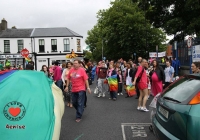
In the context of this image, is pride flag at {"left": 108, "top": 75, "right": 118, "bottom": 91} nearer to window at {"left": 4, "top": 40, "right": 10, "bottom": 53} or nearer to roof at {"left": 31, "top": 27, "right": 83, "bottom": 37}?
roof at {"left": 31, "top": 27, "right": 83, "bottom": 37}

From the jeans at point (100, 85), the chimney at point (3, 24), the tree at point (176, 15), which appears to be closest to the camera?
the jeans at point (100, 85)

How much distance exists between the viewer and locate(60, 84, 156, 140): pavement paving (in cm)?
553

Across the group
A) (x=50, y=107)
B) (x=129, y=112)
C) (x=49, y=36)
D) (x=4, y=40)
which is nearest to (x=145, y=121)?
(x=129, y=112)

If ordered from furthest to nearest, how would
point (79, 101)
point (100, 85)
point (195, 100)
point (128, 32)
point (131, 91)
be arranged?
point (128, 32) → point (100, 85) → point (131, 91) → point (79, 101) → point (195, 100)

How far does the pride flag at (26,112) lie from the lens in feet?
12.8

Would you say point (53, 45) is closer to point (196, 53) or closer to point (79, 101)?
point (196, 53)

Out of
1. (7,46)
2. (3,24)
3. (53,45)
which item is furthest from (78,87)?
(3,24)

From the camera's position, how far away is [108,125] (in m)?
6.45

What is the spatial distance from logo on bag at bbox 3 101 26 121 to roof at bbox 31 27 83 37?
38698mm

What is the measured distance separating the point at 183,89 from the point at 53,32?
41.2 metres

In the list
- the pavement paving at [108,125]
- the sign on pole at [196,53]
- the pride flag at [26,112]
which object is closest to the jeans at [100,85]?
the pavement paving at [108,125]

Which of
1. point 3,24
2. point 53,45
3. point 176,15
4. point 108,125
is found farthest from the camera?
point 3,24

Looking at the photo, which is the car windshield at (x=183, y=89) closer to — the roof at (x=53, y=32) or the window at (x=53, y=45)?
the roof at (x=53, y=32)

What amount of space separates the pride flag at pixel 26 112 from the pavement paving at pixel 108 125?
155cm
